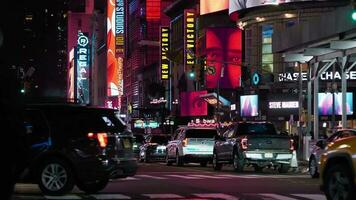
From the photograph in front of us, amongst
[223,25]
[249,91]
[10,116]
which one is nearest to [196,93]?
[223,25]

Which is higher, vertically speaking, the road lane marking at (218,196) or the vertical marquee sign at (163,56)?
the vertical marquee sign at (163,56)

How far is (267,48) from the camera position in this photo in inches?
2296

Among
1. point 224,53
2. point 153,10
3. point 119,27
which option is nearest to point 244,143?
point 224,53

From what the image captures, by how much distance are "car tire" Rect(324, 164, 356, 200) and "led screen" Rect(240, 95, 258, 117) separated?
4682 centimetres

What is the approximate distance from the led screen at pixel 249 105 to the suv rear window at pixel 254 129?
32.2 metres

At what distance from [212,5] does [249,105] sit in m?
12.5

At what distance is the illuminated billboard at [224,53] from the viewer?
217 feet

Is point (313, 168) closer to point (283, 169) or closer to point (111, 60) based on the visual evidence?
point (283, 169)

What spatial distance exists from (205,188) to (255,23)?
4370cm

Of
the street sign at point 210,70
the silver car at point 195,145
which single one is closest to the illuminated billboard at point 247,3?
the street sign at point 210,70

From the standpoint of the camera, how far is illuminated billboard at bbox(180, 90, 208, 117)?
233 ft

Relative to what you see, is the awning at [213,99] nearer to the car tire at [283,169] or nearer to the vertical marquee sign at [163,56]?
the vertical marquee sign at [163,56]

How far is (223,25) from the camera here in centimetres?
6912

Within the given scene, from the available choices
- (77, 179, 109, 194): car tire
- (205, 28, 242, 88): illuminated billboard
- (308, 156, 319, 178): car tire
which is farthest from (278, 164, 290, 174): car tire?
(205, 28, 242, 88): illuminated billboard
